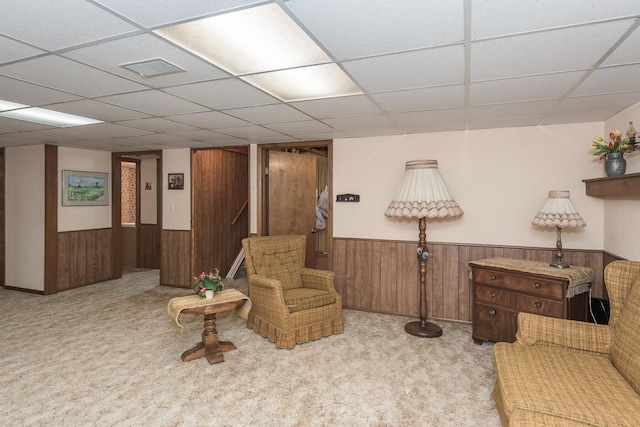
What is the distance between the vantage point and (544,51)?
1.92 m

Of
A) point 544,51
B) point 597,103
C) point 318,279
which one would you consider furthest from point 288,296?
point 597,103

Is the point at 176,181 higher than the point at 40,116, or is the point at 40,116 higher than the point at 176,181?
the point at 40,116

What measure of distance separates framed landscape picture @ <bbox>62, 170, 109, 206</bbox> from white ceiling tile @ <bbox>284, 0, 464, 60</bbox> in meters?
5.27

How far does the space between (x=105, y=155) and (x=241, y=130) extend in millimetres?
3304

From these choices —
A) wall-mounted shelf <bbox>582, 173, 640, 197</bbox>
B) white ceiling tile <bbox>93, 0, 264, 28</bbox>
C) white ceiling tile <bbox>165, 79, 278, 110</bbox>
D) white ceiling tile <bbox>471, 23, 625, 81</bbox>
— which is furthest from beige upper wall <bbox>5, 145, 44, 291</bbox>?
wall-mounted shelf <bbox>582, 173, 640, 197</bbox>

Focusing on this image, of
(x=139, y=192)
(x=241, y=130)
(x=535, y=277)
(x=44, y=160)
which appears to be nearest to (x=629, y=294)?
(x=535, y=277)

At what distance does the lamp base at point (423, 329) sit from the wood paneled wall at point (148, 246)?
522cm

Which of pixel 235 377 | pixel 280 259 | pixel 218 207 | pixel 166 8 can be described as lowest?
pixel 235 377

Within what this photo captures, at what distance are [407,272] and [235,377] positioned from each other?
237 cm

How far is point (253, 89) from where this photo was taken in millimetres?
2607

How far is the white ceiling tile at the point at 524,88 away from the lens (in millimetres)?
2334

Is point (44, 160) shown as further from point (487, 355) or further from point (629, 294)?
point (629, 294)

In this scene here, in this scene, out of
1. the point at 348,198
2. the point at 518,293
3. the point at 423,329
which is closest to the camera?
the point at 518,293

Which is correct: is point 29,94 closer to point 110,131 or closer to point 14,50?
point 14,50
